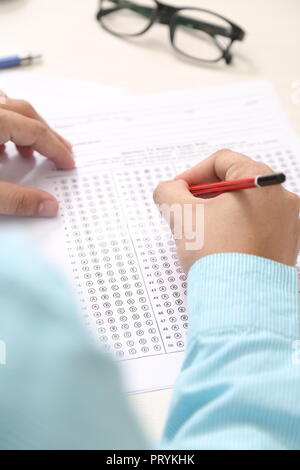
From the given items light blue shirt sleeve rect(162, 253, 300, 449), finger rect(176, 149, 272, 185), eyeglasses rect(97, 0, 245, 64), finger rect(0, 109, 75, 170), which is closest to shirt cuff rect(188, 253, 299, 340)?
light blue shirt sleeve rect(162, 253, 300, 449)

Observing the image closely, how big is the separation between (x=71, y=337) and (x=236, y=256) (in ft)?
0.90

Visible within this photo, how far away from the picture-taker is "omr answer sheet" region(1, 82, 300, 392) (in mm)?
522

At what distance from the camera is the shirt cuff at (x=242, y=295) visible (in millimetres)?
451

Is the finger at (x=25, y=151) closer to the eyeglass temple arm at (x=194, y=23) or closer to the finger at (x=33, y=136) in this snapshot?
the finger at (x=33, y=136)

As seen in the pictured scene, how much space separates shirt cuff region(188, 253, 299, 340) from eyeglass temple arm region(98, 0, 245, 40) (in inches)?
19.5

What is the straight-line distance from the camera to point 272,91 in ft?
2.67

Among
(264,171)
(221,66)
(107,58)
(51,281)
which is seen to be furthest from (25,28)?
(51,281)

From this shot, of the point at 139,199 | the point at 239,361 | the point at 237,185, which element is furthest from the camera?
the point at 139,199

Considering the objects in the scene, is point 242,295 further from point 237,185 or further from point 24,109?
point 24,109

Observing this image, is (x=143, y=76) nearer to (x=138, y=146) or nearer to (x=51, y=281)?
(x=138, y=146)

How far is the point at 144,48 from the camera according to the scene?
0.87 metres

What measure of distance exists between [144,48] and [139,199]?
33cm

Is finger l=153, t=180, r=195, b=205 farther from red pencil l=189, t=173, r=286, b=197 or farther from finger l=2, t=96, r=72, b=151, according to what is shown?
finger l=2, t=96, r=72, b=151

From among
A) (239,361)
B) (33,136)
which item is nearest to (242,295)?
(239,361)
